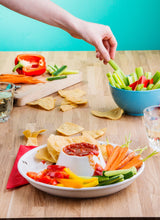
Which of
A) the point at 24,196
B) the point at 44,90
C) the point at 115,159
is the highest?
the point at 44,90

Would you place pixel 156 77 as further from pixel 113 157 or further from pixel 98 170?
pixel 98 170

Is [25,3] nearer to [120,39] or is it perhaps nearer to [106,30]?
[106,30]

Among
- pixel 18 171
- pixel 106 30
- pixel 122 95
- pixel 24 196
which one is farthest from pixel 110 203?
pixel 106 30

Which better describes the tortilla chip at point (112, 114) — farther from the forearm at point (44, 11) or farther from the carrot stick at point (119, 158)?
the carrot stick at point (119, 158)

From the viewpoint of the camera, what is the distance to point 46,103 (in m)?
2.21

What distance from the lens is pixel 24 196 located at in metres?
1.33

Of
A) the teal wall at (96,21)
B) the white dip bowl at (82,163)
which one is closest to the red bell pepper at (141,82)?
the white dip bowl at (82,163)

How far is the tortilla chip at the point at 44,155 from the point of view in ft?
4.86

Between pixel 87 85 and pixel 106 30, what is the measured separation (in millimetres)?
621

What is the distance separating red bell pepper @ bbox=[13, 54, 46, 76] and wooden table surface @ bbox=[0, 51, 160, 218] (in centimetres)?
17

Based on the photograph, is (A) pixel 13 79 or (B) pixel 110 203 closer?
(B) pixel 110 203

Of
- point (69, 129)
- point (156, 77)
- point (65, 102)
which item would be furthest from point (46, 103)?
point (156, 77)

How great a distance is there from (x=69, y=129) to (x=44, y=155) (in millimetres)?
370

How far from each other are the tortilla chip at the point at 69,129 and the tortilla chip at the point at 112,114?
7.7 inches
